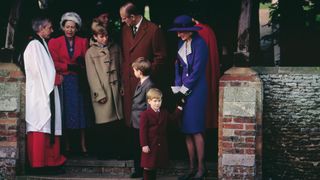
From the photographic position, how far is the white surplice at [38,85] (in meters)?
9.74

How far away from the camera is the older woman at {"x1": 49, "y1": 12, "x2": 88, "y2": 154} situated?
10.0 metres

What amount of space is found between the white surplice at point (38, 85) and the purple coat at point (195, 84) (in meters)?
1.50

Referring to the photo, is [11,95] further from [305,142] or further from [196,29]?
[305,142]

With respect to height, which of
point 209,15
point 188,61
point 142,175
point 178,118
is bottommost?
point 142,175

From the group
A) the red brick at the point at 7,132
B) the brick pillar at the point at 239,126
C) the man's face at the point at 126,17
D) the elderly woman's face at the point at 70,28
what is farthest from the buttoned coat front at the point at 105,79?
the brick pillar at the point at 239,126

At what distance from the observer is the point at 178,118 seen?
9.61 meters

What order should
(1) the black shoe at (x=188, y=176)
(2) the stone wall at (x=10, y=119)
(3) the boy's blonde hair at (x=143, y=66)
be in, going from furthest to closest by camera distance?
(2) the stone wall at (x=10, y=119) < (1) the black shoe at (x=188, y=176) < (3) the boy's blonde hair at (x=143, y=66)

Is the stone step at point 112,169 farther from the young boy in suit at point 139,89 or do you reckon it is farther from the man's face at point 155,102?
the man's face at point 155,102

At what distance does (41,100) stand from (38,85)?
17cm

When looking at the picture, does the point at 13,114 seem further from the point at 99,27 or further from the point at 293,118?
the point at 293,118

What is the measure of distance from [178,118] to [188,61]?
0.64 m

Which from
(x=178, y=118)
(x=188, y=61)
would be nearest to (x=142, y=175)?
(x=178, y=118)

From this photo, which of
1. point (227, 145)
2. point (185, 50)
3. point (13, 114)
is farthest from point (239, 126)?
point (13, 114)

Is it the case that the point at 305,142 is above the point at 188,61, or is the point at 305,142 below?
below
